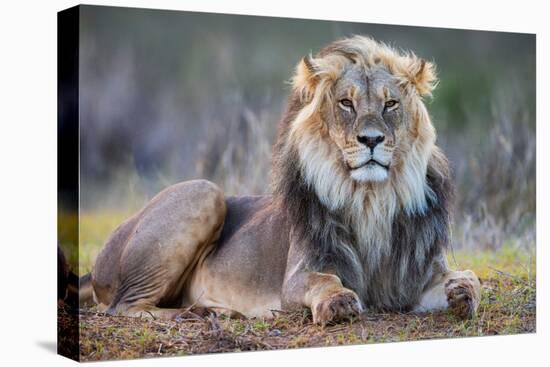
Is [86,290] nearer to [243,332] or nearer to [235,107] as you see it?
[243,332]

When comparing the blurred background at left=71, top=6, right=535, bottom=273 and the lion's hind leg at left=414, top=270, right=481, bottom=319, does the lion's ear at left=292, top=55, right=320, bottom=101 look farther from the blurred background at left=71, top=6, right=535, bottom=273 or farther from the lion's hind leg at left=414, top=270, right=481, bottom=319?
the lion's hind leg at left=414, top=270, right=481, bottom=319

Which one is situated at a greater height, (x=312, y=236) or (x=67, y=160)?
(x=67, y=160)

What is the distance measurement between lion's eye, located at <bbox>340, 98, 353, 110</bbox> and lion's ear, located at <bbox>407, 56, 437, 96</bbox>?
443 millimetres

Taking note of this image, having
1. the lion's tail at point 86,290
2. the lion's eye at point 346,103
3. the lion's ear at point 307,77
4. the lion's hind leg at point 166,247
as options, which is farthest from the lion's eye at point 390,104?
the lion's tail at point 86,290

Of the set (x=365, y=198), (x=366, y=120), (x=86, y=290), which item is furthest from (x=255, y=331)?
(x=366, y=120)

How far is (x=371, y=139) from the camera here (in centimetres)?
664

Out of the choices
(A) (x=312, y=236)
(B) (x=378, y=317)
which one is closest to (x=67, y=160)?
(A) (x=312, y=236)

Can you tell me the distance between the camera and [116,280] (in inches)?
284

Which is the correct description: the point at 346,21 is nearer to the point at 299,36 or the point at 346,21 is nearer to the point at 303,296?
the point at 299,36

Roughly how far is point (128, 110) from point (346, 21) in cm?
187

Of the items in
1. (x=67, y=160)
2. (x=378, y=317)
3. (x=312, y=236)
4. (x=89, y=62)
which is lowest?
(x=378, y=317)

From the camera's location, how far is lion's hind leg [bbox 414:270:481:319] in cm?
694

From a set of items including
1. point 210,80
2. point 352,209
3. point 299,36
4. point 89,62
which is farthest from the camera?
point 210,80

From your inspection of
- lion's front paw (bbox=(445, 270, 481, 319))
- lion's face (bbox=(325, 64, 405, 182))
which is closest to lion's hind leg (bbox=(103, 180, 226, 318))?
lion's face (bbox=(325, 64, 405, 182))
